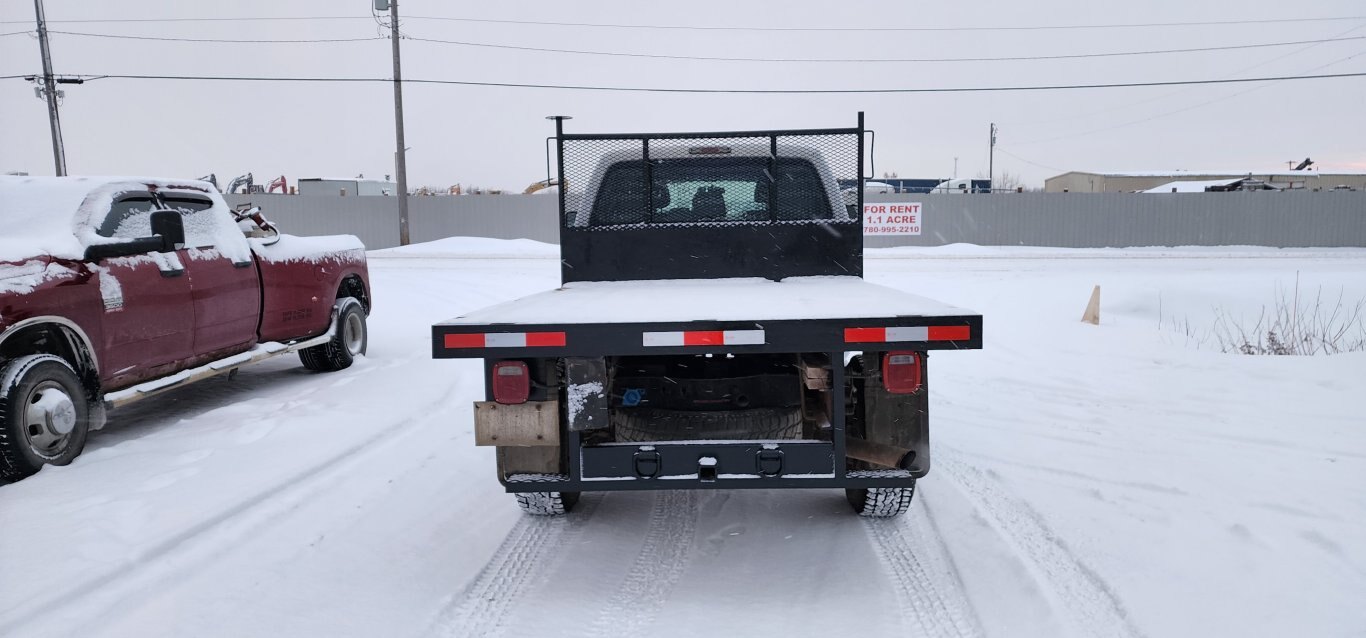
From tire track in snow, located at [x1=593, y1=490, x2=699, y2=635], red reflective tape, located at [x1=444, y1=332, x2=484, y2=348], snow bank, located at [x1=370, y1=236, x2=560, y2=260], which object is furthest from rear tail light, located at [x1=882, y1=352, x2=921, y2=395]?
snow bank, located at [x1=370, y1=236, x2=560, y2=260]

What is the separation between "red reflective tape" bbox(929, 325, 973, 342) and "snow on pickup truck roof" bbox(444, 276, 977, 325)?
6cm

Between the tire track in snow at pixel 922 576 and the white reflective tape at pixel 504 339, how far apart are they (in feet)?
6.30

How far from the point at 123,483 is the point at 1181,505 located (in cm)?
616

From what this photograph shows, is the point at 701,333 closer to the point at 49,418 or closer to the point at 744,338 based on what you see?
the point at 744,338

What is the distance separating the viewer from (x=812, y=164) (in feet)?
20.9

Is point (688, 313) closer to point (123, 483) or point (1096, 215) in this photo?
point (123, 483)

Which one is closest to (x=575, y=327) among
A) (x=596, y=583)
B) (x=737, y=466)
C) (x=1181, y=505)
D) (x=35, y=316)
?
(x=737, y=466)

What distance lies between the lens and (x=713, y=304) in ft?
13.8

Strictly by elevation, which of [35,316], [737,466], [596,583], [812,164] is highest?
[812,164]

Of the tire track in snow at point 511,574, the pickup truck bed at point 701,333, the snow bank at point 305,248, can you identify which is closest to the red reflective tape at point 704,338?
the pickup truck bed at point 701,333

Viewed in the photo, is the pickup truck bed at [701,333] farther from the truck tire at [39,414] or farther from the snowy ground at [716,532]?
the truck tire at [39,414]

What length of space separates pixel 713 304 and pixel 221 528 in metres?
2.87

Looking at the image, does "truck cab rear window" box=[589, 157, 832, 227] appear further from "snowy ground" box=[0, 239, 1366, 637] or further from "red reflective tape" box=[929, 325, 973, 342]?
"red reflective tape" box=[929, 325, 973, 342]

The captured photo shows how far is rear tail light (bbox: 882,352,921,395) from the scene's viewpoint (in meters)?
3.75
